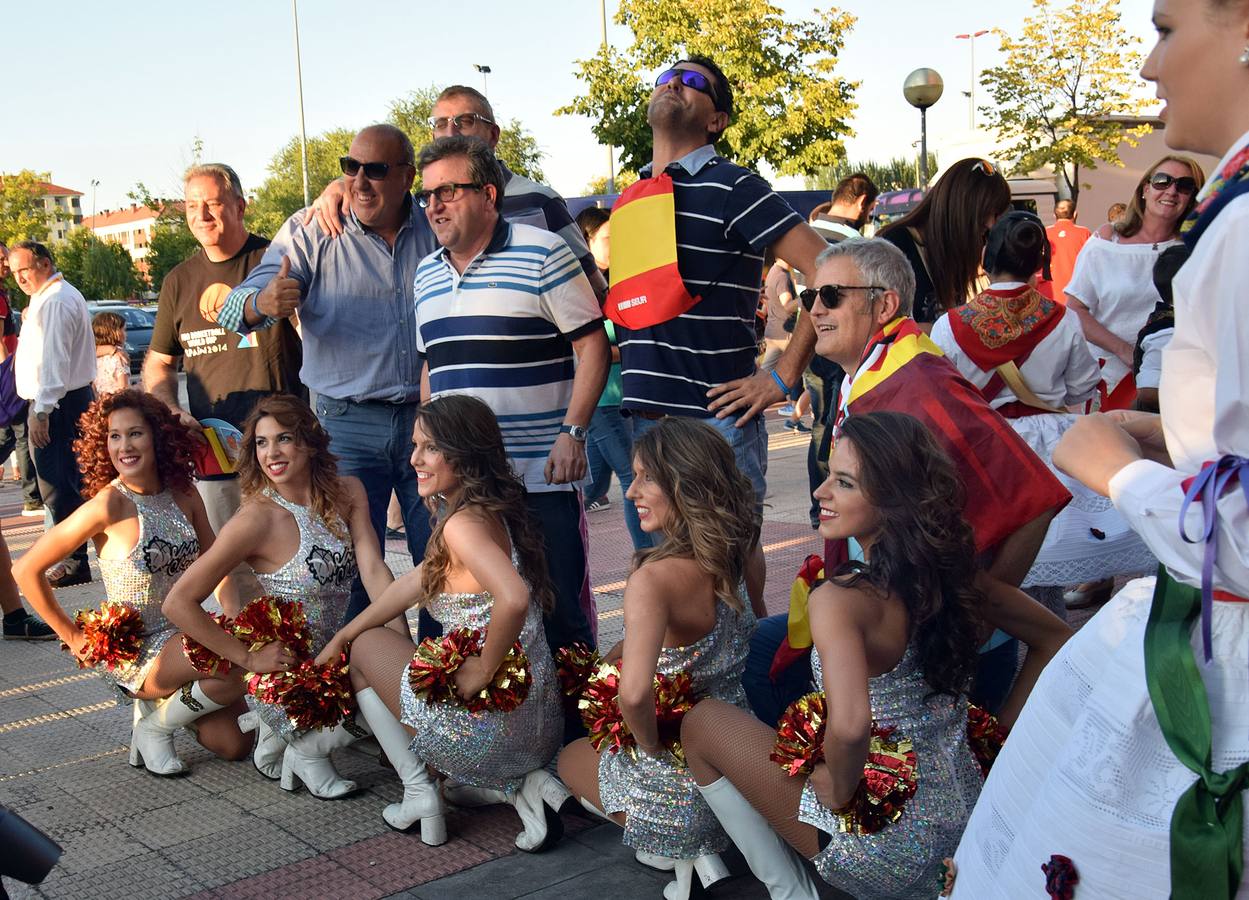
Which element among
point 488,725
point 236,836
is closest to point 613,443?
point 488,725

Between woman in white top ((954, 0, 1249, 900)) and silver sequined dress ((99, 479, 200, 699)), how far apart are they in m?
3.50

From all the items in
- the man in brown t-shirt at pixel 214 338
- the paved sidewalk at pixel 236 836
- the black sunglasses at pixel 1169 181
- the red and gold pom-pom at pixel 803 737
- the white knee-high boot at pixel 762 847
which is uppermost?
the black sunglasses at pixel 1169 181

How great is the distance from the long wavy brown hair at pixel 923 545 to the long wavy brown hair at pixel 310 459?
2040mm

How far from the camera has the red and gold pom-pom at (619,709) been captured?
318cm

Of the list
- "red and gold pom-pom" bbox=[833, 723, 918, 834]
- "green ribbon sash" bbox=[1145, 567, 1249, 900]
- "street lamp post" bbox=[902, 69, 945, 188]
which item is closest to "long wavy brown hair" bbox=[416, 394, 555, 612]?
"red and gold pom-pom" bbox=[833, 723, 918, 834]

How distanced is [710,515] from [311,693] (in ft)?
4.85

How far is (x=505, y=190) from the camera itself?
4.79m

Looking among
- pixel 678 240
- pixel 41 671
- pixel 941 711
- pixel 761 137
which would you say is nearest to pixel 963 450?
pixel 941 711

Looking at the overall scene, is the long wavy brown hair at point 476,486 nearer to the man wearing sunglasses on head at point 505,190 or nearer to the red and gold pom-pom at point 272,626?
the red and gold pom-pom at point 272,626

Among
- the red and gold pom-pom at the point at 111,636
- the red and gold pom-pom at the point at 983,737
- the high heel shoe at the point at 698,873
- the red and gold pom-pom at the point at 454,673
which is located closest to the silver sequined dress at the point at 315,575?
the red and gold pom-pom at the point at 111,636

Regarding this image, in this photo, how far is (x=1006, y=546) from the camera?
316 cm

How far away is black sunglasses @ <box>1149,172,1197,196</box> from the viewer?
595 centimetres

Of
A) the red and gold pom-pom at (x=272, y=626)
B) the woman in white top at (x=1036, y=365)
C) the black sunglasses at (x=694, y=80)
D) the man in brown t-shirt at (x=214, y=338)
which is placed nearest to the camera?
the black sunglasses at (x=694, y=80)

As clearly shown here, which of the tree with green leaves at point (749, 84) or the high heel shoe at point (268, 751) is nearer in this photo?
the high heel shoe at point (268, 751)
